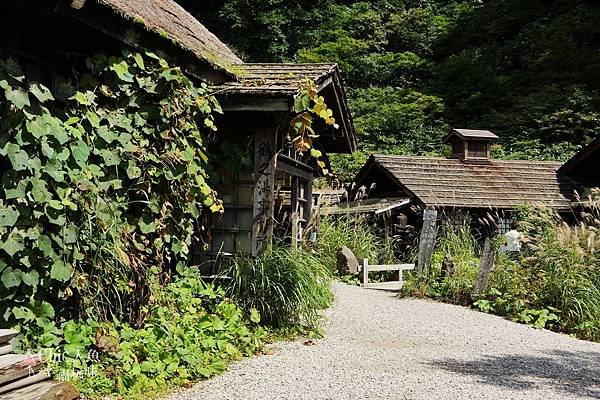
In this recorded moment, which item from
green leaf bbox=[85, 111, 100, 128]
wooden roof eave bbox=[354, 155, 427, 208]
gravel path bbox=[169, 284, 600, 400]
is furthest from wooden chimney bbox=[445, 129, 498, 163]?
green leaf bbox=[85, 111, 100, 128]

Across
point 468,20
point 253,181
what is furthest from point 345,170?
point 253,181

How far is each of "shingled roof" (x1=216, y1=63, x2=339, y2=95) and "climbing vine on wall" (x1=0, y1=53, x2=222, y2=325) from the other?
24.0 inches

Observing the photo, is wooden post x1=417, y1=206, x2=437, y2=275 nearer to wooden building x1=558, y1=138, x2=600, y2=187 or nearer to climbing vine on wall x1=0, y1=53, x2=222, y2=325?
climbing vine on wall x1=0, y1=53, x2=222, y2=325

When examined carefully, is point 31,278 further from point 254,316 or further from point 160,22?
point 160,22

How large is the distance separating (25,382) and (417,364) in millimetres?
4026

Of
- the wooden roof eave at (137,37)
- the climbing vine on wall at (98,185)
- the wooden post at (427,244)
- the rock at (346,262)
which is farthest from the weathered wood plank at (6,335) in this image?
the rock at (346,262)

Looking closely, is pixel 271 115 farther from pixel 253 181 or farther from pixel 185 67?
pixel 185 67

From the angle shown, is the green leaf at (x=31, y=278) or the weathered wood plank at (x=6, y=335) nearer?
the weathered wood plank at (x=6, y=335)

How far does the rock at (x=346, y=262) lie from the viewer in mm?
14936

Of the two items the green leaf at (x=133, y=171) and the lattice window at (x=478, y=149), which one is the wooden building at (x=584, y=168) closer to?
the lattice window at (x=478, y=149)

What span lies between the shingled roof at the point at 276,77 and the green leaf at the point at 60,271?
Result: 10.8ft

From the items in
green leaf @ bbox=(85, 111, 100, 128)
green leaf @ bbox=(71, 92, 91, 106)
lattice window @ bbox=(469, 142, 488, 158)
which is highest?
lattice window @ bbox=(469, 142, 488, 158)

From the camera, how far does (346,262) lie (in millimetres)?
14961

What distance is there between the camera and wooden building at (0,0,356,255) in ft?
16.8
